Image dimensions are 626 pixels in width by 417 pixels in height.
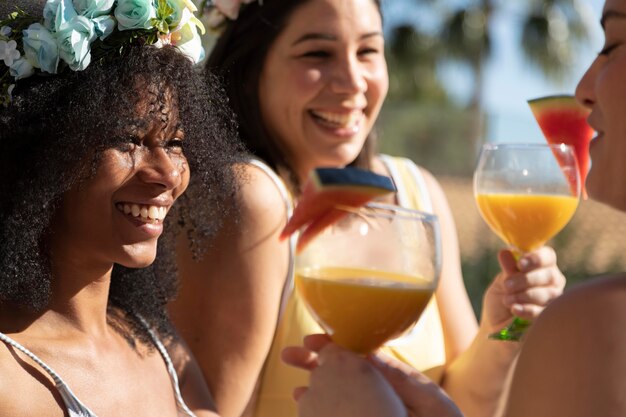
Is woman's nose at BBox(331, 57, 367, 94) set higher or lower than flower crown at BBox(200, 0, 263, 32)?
lower

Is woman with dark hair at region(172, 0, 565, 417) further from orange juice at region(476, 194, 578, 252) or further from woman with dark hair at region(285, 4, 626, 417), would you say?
woman with dark hair at region(285, 4, 626, 417)

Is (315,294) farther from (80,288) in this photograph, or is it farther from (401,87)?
(401,87)

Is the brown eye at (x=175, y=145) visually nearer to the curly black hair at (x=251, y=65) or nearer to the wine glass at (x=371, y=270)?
→ the wine glass at (x=371, y=270)

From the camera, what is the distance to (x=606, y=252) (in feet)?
49.0

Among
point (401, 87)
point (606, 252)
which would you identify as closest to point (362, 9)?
point (606, 252)

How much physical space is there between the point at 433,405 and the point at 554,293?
135 centimetres

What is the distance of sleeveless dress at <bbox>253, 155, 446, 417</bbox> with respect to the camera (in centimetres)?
365

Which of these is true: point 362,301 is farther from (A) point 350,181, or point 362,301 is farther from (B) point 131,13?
(B) point 131,13

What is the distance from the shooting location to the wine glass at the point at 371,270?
84.1 inches

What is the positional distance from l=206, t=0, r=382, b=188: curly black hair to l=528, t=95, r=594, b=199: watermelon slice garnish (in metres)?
1.07

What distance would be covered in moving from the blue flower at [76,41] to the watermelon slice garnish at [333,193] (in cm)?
97

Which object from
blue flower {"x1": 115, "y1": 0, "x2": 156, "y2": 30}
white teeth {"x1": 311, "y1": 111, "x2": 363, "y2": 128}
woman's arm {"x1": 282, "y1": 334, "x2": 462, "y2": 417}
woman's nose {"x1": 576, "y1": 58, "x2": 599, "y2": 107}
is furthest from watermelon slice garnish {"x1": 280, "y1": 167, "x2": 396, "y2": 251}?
white teeth {"x1": 311, "y1": 111, "x2": 363, "y2": 128}

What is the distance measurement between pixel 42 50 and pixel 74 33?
0.10 metres

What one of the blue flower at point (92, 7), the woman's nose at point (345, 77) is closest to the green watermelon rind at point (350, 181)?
the blue flower at point (92, 7)
